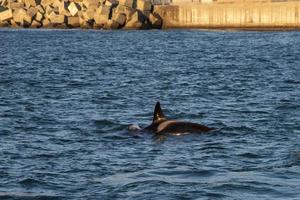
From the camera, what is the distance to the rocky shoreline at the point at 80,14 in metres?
97.3

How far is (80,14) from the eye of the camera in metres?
104

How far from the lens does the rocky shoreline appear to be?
9731cm

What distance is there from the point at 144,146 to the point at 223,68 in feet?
84.4

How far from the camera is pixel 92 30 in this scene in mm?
100500

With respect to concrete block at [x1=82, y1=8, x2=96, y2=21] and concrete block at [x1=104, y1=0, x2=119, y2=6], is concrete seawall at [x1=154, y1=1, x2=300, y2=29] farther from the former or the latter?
concrete block at [x1=82, y1=8, x2=96, y2=21]

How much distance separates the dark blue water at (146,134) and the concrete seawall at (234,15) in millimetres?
39568

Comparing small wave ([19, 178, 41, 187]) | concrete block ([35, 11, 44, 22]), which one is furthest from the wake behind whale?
concrete block ([35, 11, 44, 22])

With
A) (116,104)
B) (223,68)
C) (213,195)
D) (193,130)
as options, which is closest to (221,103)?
(116,104)

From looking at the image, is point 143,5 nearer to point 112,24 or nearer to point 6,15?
point 112,24

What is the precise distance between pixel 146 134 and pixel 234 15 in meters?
73.1

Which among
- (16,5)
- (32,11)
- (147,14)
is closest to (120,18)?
(147,14)

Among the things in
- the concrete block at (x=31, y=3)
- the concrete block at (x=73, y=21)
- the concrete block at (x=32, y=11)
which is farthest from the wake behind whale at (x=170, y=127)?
the concrete block at (x=31, y=3)

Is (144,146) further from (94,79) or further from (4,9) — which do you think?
(4,9)

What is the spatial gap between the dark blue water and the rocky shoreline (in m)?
50.2
